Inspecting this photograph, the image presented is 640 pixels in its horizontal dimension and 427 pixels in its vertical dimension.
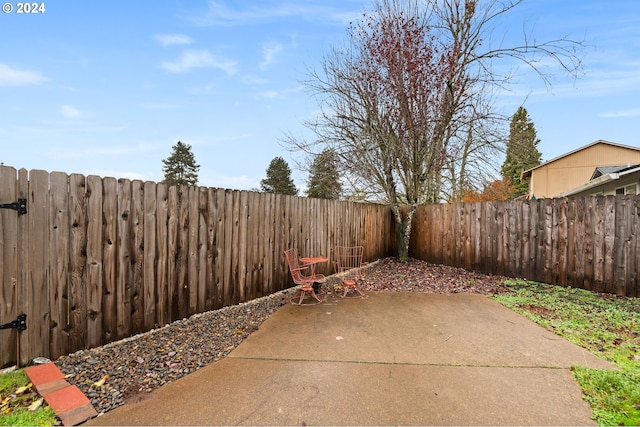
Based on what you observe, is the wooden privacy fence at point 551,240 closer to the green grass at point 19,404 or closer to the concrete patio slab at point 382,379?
the concrete patio slab at point 382,379

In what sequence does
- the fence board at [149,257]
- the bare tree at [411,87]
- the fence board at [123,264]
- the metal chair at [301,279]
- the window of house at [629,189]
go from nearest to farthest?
the fence board at [123,264] → the fence board at [149,257] → the metal chair at [301,279] → the window of house at [629,189] → the bare tree at [411,87]

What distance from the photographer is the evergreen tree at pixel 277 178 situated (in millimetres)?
35438

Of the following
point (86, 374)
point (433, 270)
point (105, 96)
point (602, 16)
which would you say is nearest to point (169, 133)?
point (105, 96)

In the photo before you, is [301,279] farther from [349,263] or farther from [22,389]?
[22,389]

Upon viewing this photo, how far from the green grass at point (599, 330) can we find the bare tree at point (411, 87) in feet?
13.9

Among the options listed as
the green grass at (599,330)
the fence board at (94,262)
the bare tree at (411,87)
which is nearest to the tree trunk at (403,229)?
the bare tree at (411,87)

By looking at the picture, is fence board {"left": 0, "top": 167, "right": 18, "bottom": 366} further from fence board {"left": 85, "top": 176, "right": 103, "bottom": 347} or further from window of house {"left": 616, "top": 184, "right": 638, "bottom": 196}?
window of house {"left": 616, "top": 184, "right": 638, "bottom": 196}

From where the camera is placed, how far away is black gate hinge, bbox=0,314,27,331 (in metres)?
2.56

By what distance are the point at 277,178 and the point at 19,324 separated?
110 ft

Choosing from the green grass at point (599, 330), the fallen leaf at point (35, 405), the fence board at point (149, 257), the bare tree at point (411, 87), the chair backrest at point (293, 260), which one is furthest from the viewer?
the bare tree at point (411, 87)

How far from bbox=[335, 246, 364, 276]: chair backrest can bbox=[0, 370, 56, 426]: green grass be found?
18.3ft

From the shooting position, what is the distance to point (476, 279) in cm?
686

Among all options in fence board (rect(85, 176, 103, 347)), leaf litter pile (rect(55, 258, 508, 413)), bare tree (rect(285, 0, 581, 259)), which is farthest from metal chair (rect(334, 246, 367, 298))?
fence board (rect(85, 176, 103, 347))

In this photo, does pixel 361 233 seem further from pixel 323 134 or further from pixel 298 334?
pixel 298 334
